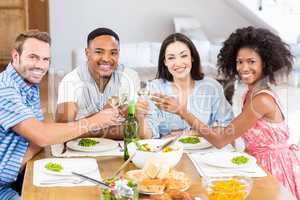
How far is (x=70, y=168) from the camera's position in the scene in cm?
204

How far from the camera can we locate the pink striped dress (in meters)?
2.43

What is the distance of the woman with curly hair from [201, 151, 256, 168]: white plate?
14 cm

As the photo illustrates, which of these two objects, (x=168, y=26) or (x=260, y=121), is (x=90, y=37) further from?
(x=168, y=26)

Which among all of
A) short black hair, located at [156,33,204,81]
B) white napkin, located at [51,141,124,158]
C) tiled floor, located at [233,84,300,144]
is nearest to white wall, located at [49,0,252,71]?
tiled floor, located at [233,84,300,144]

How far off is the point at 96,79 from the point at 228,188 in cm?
146

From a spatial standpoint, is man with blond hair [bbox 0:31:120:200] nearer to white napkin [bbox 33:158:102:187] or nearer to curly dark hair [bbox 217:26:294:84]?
white napkin [bbox 33:158:102:187]

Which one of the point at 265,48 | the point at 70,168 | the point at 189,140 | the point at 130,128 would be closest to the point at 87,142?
the point at 130,128

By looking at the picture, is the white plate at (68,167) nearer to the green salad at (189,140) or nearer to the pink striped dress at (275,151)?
the green salad at (189,140)

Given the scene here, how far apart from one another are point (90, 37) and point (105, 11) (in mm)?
4368

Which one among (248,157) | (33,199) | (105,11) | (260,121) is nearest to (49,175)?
(33,199)

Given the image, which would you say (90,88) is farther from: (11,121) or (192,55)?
(11,121)

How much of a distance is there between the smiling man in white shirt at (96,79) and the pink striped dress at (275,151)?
2.74 feet

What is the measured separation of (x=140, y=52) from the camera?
6.30 metres

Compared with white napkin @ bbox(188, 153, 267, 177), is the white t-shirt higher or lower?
higher
